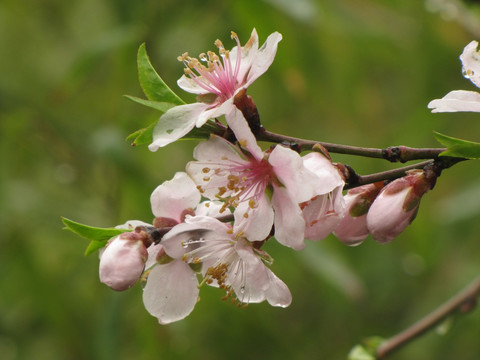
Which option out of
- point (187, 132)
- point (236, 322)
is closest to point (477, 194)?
point (236, 322)

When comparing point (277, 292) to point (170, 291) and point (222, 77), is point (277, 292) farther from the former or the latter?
point (222, 77)

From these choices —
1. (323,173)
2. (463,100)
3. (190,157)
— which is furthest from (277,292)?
(190,157)

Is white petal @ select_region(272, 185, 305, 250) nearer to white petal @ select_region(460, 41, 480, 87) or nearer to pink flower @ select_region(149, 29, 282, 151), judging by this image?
pink flower @ select_region(149, 29, 282, 151)

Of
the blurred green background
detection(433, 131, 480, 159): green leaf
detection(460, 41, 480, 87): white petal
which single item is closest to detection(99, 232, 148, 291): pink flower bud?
detection(433, 131, 480, 159): green leaf

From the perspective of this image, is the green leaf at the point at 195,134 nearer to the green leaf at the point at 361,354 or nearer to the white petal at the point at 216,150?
the white petal at the point at 216,150

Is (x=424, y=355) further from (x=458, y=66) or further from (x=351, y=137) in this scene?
(x=458, y=66)

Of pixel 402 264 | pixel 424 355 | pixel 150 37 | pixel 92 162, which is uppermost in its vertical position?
pixel 150 37
